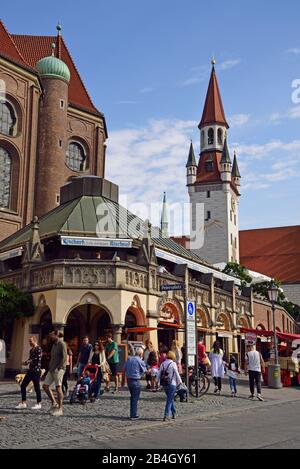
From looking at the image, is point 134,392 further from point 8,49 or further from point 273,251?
point 273,251

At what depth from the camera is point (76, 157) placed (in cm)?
4975

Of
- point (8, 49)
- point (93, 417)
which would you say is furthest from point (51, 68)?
point (93, 417)

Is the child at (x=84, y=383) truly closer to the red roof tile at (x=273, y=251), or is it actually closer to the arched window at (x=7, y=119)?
the arched window at (x=7, y=119)

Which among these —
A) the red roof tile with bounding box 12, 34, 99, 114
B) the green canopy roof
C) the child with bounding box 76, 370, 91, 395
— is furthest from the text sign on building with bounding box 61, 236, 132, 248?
the red roof tile with bounding box 12, 34, 99, 114

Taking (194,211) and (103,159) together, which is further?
(194,211)

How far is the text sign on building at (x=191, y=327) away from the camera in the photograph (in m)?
17.5

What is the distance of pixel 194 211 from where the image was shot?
9038 cm

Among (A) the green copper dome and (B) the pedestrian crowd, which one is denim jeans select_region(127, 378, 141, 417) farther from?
(A) the green copper dome

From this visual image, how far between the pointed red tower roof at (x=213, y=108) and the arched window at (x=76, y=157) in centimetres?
4459

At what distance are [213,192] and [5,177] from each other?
51.8 m

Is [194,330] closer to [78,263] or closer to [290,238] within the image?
[78,263]

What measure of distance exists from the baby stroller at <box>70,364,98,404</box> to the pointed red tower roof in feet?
259
